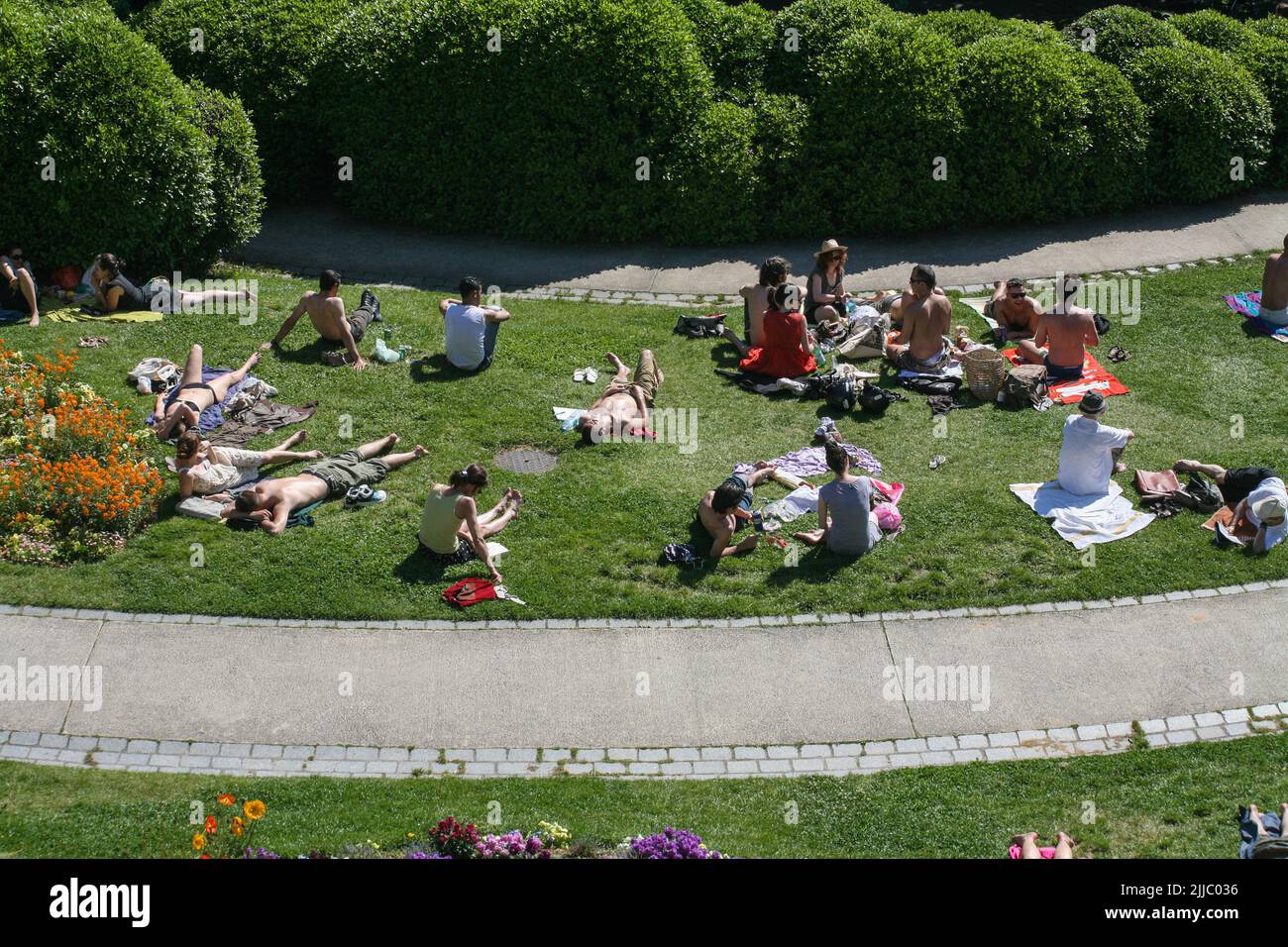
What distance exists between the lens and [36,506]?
1391cm

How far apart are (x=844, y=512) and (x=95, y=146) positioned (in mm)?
11131

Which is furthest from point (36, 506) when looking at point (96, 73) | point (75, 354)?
point (96, 73)

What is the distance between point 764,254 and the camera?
20.7m

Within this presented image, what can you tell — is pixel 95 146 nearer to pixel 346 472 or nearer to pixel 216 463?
pixel 216 463

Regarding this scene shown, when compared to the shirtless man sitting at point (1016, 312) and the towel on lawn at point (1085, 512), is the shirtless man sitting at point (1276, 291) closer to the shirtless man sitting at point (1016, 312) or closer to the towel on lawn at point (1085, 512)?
→ the shirtless man sitting at point (1016, 312)

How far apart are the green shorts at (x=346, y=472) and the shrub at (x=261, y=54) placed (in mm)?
8745

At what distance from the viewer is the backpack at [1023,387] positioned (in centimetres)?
1645

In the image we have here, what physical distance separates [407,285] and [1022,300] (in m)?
8.38

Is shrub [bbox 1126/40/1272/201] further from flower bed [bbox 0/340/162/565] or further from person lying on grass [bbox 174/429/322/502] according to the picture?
flower bed [bbox 0/340/162/565]

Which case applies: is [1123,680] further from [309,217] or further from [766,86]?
[309,217]

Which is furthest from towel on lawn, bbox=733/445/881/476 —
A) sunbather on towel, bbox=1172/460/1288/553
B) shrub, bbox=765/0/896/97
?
shrub, bbox=765/0/896/97

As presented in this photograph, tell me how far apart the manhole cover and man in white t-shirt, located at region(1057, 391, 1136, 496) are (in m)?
5.32

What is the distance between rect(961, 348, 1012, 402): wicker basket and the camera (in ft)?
54.4

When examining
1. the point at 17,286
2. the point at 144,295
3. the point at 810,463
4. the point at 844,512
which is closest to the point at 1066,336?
the point at 810,463
